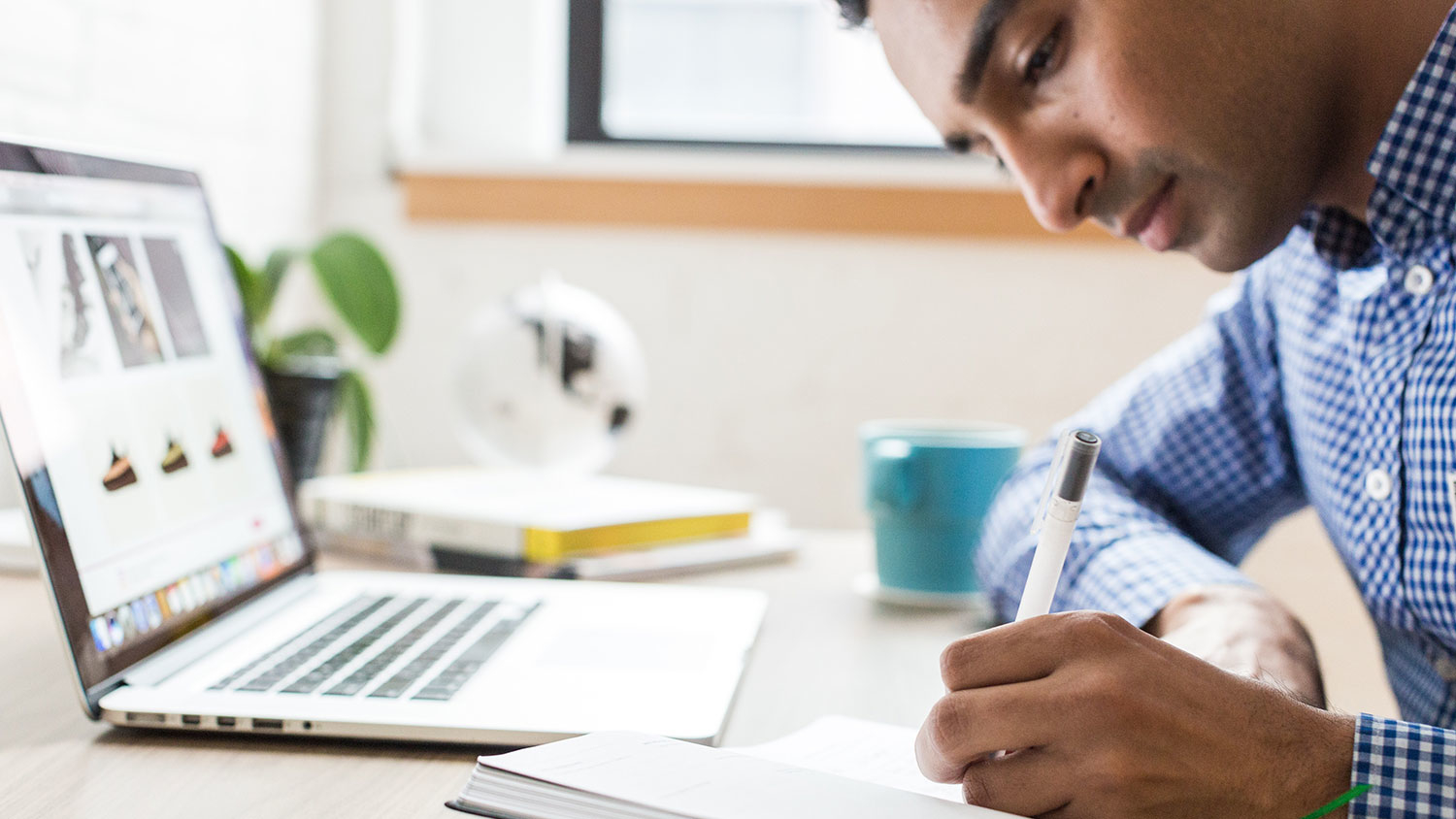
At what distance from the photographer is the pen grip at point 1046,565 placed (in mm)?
473

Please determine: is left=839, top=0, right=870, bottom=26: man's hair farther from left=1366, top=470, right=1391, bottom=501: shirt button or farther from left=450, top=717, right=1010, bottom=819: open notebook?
left=450, top=717, right=1010, bottom=819: open notebook

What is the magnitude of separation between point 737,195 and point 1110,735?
46.2 inches

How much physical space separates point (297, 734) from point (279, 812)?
0.09m

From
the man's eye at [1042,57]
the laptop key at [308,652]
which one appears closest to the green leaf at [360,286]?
the laptop key at [308,652]

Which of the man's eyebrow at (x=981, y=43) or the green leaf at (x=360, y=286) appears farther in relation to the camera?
the green leaf at (x=360, y=286)

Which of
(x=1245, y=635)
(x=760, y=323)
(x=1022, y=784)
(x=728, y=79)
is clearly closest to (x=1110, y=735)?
(x=1022, y=784)

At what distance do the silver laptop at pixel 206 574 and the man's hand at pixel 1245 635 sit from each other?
10.0 inches

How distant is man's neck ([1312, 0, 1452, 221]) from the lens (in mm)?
754

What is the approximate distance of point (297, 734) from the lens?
519 millimetres

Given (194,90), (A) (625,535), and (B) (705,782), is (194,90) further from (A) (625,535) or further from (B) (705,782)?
(B) (705,782)

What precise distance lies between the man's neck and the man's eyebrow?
0.69 ft

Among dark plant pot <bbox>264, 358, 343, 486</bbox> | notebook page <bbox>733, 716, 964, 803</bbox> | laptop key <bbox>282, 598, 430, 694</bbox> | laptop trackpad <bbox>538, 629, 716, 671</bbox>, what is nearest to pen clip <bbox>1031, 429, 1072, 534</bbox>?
notebook page <bbox>733, 716, 964, 803</bbox>

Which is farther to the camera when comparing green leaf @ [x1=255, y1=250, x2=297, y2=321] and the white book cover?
green leaf @ [x1=255, y1=250, x2=297, y2=321]

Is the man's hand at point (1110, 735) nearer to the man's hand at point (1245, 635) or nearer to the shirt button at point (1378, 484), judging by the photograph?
the man's hand at point (1245, 635)
